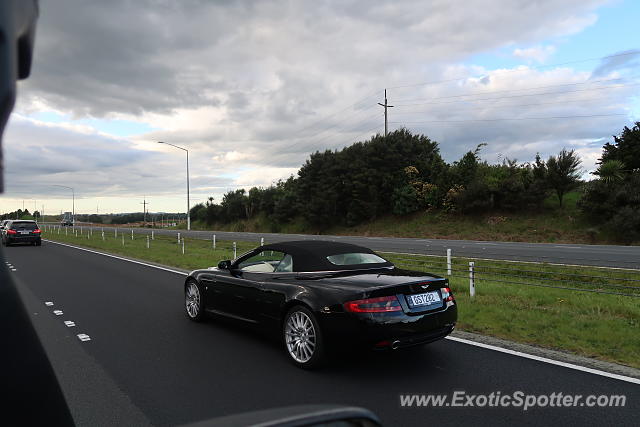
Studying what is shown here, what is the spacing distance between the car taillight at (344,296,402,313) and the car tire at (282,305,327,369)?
0.49 metres

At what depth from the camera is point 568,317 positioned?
7352 mm

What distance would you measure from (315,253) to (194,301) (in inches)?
105

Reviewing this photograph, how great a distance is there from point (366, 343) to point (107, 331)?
424 cm

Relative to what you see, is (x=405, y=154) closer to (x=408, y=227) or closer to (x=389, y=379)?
(x=408, y=227)

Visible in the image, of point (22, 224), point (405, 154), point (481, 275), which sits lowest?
point (481, 275)

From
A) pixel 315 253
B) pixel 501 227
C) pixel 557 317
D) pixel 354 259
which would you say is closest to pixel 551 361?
pixel 557 317

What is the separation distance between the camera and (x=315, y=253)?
5.99m

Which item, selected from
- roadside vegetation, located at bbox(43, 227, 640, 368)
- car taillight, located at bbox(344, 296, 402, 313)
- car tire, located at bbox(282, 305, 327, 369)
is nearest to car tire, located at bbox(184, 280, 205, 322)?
car tire, located at bbox(282, 305, 327, 369)

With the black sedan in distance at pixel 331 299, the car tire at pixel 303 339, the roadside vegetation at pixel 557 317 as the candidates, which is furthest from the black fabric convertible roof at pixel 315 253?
the roadside vegetation at pixel 557 317

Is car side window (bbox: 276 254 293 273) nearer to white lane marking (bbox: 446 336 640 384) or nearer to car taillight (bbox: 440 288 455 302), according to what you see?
car taillight (bbox: 440 288 455 302)

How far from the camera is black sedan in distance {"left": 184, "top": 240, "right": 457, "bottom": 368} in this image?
4805 millimetres

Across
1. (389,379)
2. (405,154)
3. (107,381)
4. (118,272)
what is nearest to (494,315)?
(389,379)

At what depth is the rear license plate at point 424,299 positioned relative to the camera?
16.4 ft

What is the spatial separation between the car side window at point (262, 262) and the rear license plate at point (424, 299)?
1959 mm
